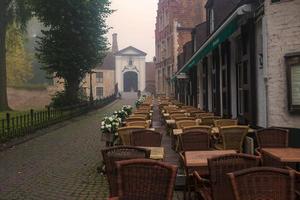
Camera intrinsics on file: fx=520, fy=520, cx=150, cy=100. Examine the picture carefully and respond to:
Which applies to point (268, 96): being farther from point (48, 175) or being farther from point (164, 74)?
point (164, 74)

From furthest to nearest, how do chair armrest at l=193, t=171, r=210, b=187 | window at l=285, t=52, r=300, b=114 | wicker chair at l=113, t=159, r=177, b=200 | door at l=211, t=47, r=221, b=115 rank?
door at l=211, t=47, r=221, b=115
window at l=285, t=52, r=300, b=114
chair armrest at l=193, t=171, r=210, b=187
wicker chair at l=113, t=159, r=177, b=200

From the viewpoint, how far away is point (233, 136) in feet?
32.6

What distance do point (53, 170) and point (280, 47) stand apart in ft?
18.5

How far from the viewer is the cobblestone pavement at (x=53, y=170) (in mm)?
9078

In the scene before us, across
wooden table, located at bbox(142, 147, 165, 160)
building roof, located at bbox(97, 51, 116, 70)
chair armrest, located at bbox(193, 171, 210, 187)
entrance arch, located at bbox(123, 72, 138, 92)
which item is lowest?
chair armrest, located at bbox(193, 171, 210, 187)

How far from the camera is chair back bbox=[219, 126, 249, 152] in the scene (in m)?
9.88

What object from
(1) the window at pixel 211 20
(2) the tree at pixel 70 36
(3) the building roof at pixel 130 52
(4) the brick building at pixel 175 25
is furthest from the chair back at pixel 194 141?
(3) the building roof at pixel 130 52

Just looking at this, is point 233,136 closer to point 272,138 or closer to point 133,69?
point 272,138

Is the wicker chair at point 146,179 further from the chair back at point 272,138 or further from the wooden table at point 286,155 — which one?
the chair back at point 272,138

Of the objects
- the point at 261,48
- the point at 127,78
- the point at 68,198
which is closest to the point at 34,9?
the point at 261,48

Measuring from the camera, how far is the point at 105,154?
21.2 feet

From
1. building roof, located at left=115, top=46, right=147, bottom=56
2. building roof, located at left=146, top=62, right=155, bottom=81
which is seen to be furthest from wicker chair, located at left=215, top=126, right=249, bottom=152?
building roof, located at left=146, top=62, right=155, bottom=81

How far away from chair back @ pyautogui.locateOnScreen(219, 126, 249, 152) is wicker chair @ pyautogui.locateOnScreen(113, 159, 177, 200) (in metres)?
4.97

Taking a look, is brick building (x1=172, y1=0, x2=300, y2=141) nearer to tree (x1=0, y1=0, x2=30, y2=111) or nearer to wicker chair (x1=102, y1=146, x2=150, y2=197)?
wicker chair (x1=102, y1=146, x2=150, y2=197)
